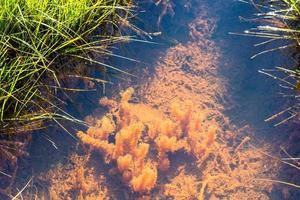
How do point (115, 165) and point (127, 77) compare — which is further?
point (127, 77)

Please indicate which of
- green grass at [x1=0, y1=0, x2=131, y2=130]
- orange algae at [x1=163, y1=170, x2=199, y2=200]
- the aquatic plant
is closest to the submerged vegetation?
green grass at [x1=0, y1=0, x2=131, y2=130]

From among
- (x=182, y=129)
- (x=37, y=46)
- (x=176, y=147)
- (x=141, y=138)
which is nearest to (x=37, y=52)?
(x=37, y=46)

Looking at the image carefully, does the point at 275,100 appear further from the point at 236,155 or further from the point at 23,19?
the point at 23,19

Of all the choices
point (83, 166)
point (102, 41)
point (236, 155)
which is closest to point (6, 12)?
point (102, 41)

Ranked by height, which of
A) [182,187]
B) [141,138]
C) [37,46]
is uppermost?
[37,46]

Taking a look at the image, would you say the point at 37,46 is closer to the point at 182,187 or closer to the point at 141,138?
the point at 141,138

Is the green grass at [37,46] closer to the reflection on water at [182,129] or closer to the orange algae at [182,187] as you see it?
the reflection on water at [182,129]

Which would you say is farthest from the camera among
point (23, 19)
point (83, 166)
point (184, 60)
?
point (184, 60)

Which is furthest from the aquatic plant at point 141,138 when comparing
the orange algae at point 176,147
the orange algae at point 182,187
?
the orange algae at point 182,187
